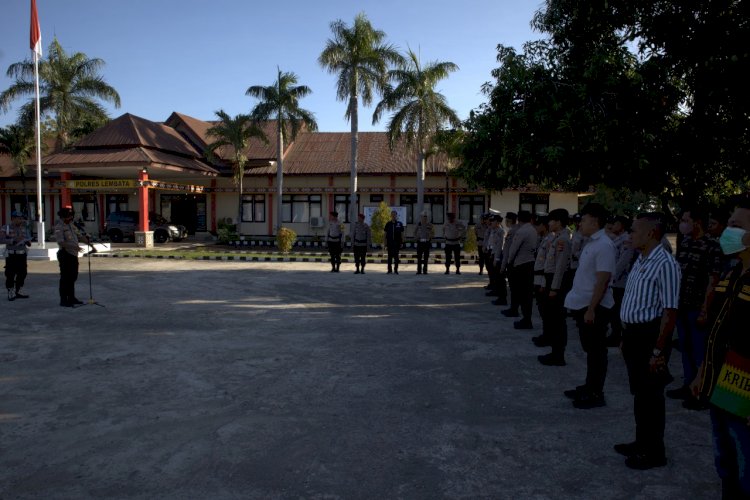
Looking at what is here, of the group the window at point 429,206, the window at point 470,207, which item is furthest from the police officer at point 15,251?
the window at point 470,207

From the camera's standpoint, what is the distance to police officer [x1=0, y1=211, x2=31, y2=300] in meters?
10.0

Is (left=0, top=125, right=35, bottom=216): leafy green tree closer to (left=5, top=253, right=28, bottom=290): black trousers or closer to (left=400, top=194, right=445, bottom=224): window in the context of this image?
(left=400, top=194, right=445, bottom=224): window

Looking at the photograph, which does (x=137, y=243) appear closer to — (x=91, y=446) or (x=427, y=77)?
(x=427, y=77)

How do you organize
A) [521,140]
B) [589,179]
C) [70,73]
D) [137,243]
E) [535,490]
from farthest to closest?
1. [70,73]
2. [137,243]
3. [589,179]
4. [521,140]
5. [535,490]

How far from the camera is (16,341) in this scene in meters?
6.99

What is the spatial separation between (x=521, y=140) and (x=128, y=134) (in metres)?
24.0

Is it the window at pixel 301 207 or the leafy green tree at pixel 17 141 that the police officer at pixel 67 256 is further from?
the leafy green tree at pixel 17 141

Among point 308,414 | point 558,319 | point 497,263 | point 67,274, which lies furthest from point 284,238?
point 308,414

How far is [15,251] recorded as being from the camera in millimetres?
10078

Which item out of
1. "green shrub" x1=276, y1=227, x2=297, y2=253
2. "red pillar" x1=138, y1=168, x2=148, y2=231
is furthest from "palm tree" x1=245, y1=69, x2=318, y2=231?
"red pillar" x1=138, y1=168, x2=148, y2=231

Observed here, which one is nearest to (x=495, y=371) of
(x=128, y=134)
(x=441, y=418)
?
(x=441, y=418)

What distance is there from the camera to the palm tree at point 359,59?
23.0 m

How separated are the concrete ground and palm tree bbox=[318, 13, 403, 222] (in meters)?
16.9

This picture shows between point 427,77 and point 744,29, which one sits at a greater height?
point 427,77
